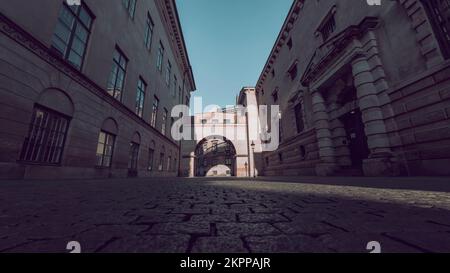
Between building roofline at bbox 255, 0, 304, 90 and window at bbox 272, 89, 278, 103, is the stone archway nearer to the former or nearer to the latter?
building roofline at bbox 255, 0, 304, 90

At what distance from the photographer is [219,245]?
2.97 ft

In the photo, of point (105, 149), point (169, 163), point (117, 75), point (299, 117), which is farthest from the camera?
point (169, 163)

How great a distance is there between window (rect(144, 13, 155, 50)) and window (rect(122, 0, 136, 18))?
73.6 inches

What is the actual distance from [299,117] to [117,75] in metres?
11.4

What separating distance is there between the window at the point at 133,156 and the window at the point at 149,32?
709cm

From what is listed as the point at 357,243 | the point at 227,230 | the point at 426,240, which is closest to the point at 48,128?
the point at 227,230

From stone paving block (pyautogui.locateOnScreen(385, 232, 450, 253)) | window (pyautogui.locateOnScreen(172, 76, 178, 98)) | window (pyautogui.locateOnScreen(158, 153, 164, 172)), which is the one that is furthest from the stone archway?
stone paving block (pyautogui.locateOnScreen(385, 232, 450, 253))

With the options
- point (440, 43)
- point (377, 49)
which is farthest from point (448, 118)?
point (377, 49)

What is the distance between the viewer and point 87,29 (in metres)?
7.47

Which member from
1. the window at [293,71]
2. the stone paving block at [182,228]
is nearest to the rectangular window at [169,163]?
the window at [293,71]

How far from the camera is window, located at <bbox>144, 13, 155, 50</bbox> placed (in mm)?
13291

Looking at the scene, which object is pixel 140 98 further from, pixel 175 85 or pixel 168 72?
pixel 175 85

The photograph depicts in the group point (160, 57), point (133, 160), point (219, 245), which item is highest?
point (160, 57)
